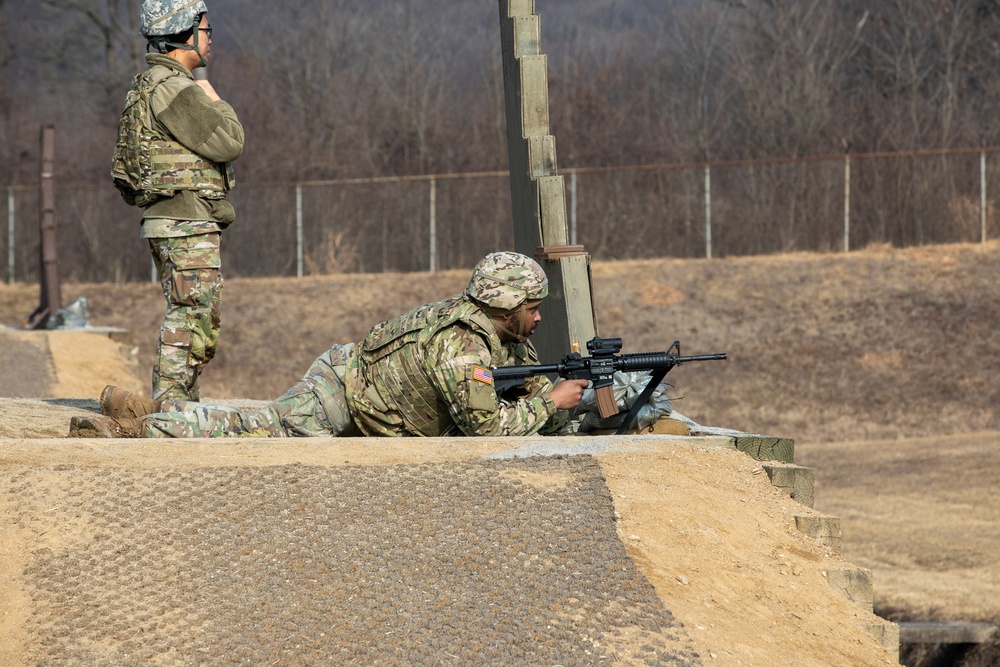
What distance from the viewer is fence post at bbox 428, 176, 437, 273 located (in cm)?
2367

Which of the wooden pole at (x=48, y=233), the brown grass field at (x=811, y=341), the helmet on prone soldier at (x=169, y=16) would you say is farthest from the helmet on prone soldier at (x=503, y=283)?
the wooden pole at (x=48, y=233)

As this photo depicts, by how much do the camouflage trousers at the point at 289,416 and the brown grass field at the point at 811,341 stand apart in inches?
299

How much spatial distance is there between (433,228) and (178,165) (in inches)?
685

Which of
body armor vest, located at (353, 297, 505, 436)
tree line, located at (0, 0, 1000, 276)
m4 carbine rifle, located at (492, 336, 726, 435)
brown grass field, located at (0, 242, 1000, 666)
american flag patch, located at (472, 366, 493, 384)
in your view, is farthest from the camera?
tree line, located at (0, 0, 1000, 276)

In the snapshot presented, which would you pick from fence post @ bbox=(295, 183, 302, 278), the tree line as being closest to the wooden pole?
fence post @ bbox=(295, 183, 302, 278)

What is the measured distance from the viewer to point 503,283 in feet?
18.6

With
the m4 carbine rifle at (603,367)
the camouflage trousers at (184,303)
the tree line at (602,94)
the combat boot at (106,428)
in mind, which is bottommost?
the combat boot at (106,428)

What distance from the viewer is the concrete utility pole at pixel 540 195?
287 inches

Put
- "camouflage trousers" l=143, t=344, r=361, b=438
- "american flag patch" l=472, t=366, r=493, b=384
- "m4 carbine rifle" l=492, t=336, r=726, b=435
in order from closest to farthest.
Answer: "american flag patch" l=472, t=366, r=493, b=384 → "m4 carbine rifle" l=492, t=336, r=726, b=435 → "camouflage trousers" l=143, t=344, r=361, b=438

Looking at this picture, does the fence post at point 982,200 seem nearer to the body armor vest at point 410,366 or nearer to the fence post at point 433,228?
the fence post at point 433,228

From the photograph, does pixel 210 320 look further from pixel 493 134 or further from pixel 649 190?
pixel 493 134

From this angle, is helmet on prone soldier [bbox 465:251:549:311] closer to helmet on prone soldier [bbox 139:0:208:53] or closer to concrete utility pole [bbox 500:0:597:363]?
concrete utility pole [bbox 500:0:597:363]

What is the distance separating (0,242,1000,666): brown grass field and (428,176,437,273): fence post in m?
0.85

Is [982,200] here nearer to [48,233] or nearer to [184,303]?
[48,233]
